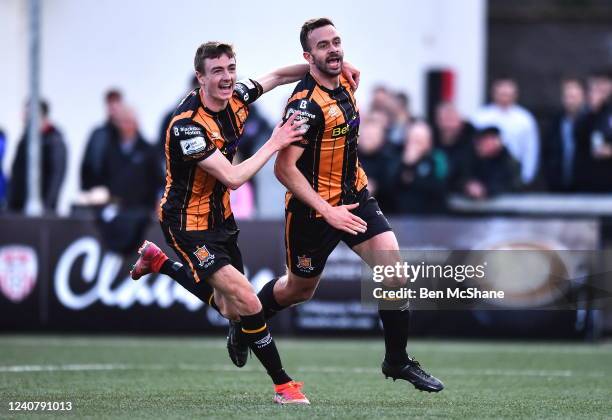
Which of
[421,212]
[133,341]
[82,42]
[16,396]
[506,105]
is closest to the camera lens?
[16,396]

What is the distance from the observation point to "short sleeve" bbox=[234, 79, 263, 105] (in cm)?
859

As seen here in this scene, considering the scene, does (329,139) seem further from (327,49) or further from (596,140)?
(596,140)

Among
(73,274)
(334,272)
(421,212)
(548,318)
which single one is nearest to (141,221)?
(73,274)

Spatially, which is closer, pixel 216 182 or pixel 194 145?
pixel 194 145

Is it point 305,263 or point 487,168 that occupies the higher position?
point 487,168

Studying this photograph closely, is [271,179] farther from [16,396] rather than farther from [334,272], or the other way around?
[16,396]

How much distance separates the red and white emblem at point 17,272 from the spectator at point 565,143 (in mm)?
5748

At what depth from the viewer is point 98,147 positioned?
14.8 meters

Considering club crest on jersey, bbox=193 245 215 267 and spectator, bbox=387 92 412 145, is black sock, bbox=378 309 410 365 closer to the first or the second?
club crest on jersey, bbox=193 245 215 267

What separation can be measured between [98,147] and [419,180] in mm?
3529

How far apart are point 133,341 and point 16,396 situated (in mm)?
4979

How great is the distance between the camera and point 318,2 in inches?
697

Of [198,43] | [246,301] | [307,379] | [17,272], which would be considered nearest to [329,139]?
[246,301]
